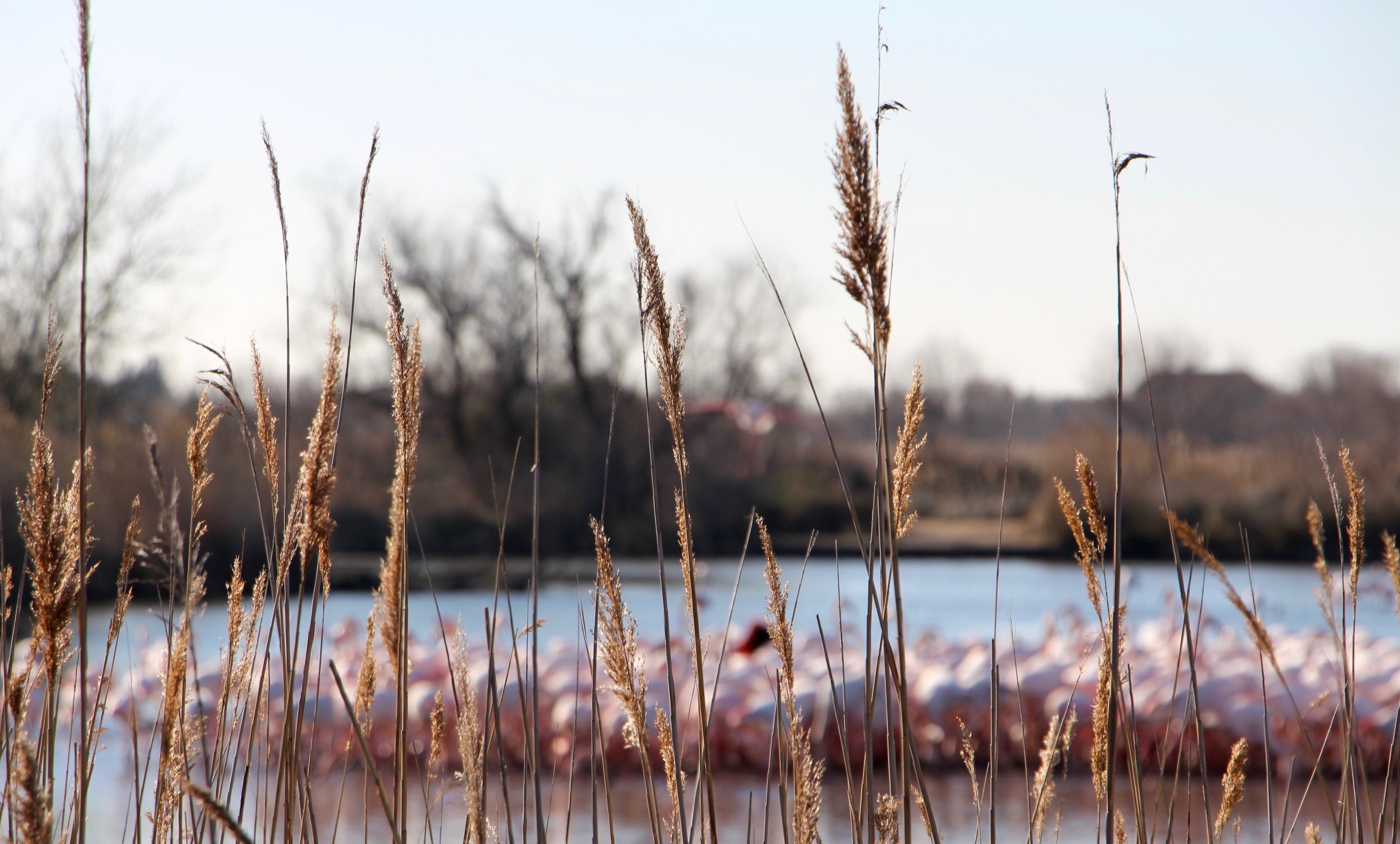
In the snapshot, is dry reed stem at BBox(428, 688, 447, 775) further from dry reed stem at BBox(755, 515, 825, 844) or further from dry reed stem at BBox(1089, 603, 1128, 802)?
dry reed stem at BBox(1089, 603, 1128, 802)

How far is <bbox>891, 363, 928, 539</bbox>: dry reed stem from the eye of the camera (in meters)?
0.93

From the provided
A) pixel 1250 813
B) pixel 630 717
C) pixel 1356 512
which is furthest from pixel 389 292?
pixel 1250 813

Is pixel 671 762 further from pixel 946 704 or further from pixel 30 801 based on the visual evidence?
pixel 946 704

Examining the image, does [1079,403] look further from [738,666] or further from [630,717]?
[630,717]

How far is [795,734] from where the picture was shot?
3.09 ft

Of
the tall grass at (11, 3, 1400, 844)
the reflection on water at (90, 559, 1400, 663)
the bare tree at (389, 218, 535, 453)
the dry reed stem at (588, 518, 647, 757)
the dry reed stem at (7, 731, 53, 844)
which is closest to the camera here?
the dry reed stem at (7, 731, 53, 844)

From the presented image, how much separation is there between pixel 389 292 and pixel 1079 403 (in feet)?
100

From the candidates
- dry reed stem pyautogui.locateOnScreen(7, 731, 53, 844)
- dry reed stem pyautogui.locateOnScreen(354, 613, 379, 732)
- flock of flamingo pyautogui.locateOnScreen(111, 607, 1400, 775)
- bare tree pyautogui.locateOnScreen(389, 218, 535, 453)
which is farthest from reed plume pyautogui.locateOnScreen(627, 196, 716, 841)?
bare tree pyautogui.locateOnScreen(389, 218, 535, 453)

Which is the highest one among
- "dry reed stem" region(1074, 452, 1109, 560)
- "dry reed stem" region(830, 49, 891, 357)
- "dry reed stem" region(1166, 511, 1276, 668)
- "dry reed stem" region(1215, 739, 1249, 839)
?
"dry reed stem" region(830, 49, 891, 357)

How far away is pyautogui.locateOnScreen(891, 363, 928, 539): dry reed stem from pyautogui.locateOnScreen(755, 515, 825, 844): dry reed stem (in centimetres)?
11

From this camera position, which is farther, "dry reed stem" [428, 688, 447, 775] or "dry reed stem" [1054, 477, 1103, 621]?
"dry reed stem" [428, 688, 447, 775]

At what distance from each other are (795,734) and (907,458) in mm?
243

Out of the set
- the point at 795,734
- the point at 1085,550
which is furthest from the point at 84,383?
the point at 1085,550

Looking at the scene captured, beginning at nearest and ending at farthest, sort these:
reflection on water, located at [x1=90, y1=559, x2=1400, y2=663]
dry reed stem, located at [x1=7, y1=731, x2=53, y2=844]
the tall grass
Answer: dry reed stem, located at [x1=7, y1=731, x2=53, y2=844] < the tall grass < reflection on water, located at [x1=90, y1=559, x2=1400, y2=663]
